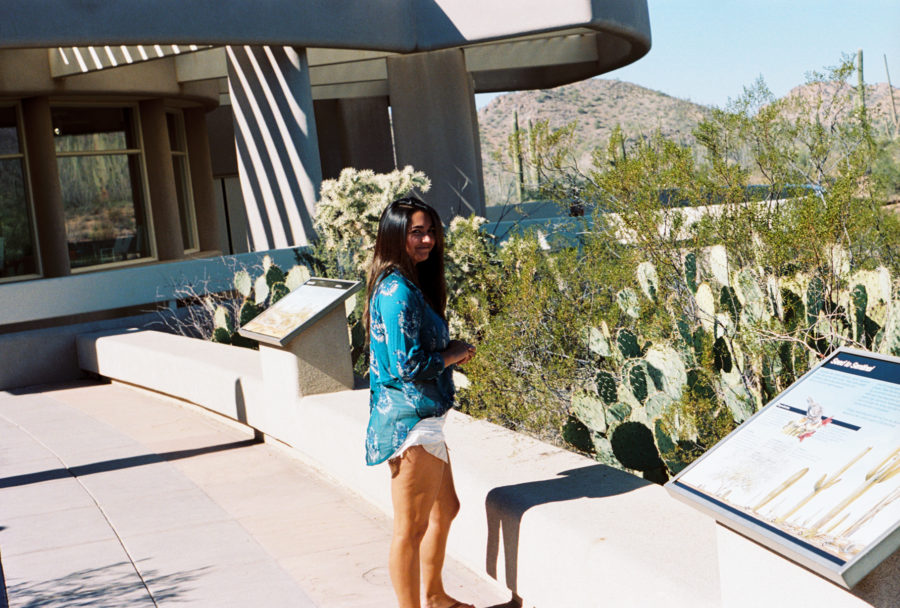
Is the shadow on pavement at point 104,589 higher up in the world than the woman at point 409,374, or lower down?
lower down

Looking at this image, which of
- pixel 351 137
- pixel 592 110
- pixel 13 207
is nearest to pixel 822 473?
pixel 13 207

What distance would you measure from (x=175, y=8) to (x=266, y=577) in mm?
10458

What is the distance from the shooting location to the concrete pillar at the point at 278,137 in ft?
50.9

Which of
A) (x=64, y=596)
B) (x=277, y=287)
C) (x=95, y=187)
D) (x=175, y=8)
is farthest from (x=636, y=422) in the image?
(x=95, y=187)

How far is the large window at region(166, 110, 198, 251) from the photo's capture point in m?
22.4

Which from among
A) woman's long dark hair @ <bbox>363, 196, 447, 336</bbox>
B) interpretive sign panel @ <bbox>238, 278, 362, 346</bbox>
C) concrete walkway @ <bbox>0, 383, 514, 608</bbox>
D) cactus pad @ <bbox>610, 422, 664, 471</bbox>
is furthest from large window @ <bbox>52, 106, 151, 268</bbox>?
woman's long dark hair @ <bbox>363, 196, 447, 336</bbox>

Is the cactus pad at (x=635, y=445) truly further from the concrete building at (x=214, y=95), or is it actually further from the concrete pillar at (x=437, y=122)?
the concrete pillar at (x=437, y=122)

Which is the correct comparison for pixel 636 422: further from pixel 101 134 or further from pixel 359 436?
pixel 101 134

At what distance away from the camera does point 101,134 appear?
2005 cm

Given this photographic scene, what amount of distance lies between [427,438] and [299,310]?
299 cm

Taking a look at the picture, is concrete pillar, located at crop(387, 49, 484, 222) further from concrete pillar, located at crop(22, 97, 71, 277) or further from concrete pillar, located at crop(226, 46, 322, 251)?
concrete pillar, located at crop(22, 97, 71, 277)

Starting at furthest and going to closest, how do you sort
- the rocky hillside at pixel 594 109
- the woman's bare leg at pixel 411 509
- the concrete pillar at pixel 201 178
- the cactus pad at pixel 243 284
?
the rocky hillside at pixel 594 109
the concrete pillar at pixel 201 178
the cactus pad at pixel 243 284
the woman's bare leg at pixel 411 509

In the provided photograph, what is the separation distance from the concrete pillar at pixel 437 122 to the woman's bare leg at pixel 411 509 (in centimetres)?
1389

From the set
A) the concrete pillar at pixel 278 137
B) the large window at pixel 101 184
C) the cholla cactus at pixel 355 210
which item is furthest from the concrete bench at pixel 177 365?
the large window at pixel 101 184
